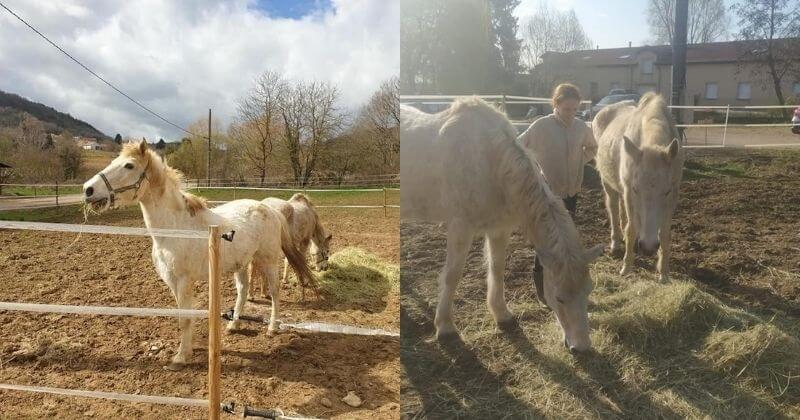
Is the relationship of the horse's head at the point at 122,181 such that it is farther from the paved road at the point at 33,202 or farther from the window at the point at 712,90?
the paved road at the point at 33,202

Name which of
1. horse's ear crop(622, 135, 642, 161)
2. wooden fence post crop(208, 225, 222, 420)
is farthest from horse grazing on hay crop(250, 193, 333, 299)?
horse's ear crop(622, 135, 642, 161)

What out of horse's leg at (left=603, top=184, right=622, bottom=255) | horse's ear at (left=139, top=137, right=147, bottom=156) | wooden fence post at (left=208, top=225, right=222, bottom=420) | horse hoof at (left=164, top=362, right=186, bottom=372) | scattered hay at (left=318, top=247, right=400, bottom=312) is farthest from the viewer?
scattered hay at (left=318, top=247, right=400, bottom=312)

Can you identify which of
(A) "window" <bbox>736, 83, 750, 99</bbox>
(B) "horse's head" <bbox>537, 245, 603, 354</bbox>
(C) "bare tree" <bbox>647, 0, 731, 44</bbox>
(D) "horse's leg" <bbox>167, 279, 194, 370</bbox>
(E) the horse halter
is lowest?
(D) "horse's leg" <bbox>167, 279, 194, 370</bbox>

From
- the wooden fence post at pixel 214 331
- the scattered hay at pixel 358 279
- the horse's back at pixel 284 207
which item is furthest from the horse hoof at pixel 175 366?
the horse's back at pixel 284 207

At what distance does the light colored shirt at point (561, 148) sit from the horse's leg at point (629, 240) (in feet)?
0.60

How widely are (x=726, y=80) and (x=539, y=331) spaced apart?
3.83ft

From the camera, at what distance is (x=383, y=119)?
30.6 feet

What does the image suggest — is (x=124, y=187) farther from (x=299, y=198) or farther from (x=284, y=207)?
(x=299, y=198)

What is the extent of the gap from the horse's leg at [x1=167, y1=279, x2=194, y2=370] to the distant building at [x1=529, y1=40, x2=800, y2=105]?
3492mm

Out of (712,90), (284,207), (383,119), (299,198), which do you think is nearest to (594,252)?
(712,90)

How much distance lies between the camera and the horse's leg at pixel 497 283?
6.21 ft

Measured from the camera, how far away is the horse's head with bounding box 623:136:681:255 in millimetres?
1663

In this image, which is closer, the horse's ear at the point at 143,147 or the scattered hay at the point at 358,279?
the horse's ear at the point at 143,147

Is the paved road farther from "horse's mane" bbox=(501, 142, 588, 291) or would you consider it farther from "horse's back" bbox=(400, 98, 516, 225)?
"horse's mane" bbox=(501, 142, 588, 291)
